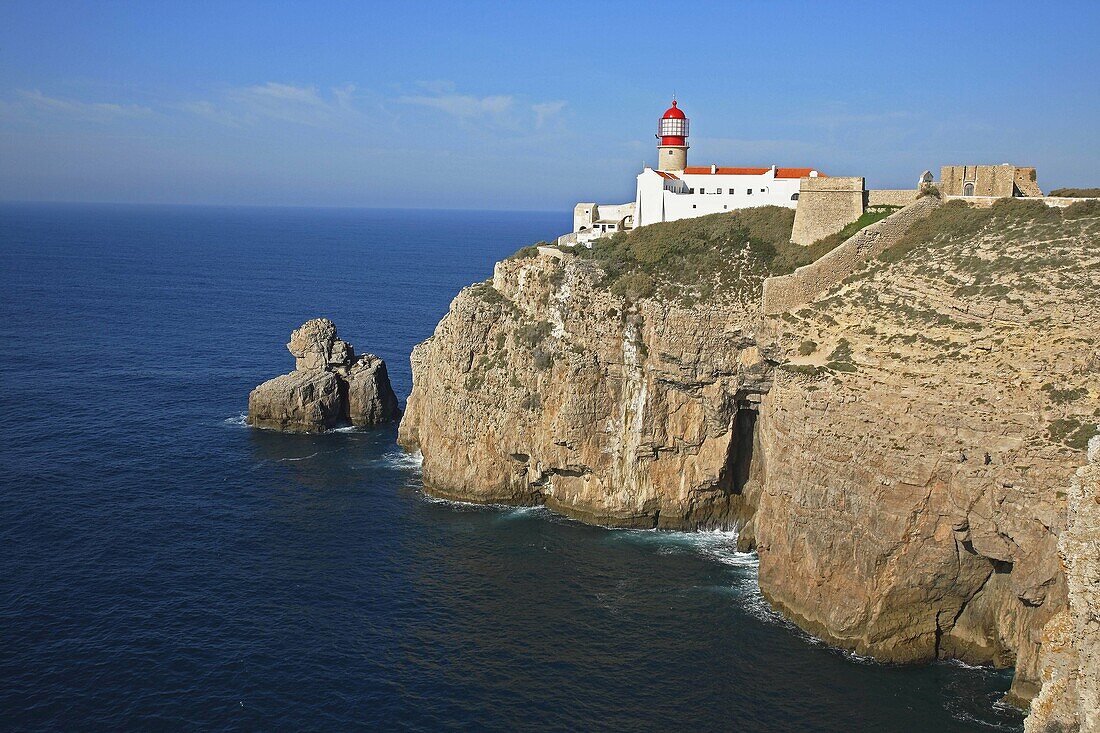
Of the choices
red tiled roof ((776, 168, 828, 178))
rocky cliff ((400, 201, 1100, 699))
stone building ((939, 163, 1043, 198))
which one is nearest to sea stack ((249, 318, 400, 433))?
rocky cliff ((400, 201, 1100, 699))

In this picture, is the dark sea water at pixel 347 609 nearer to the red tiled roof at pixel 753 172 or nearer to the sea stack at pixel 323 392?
the sea stack at pixel 323 392

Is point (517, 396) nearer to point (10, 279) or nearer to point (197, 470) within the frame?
point (197, 470)

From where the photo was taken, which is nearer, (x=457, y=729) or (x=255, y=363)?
(x=457, y=729)

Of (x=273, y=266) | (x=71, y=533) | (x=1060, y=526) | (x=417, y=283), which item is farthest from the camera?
(x=273, y=266)

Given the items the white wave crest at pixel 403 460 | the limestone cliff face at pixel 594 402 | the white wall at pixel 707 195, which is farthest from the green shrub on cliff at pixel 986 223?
the white wave crest at pixel 403 460

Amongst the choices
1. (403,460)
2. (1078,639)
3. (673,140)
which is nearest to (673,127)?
(673,140)

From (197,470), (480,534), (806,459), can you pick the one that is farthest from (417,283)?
(806,459)
